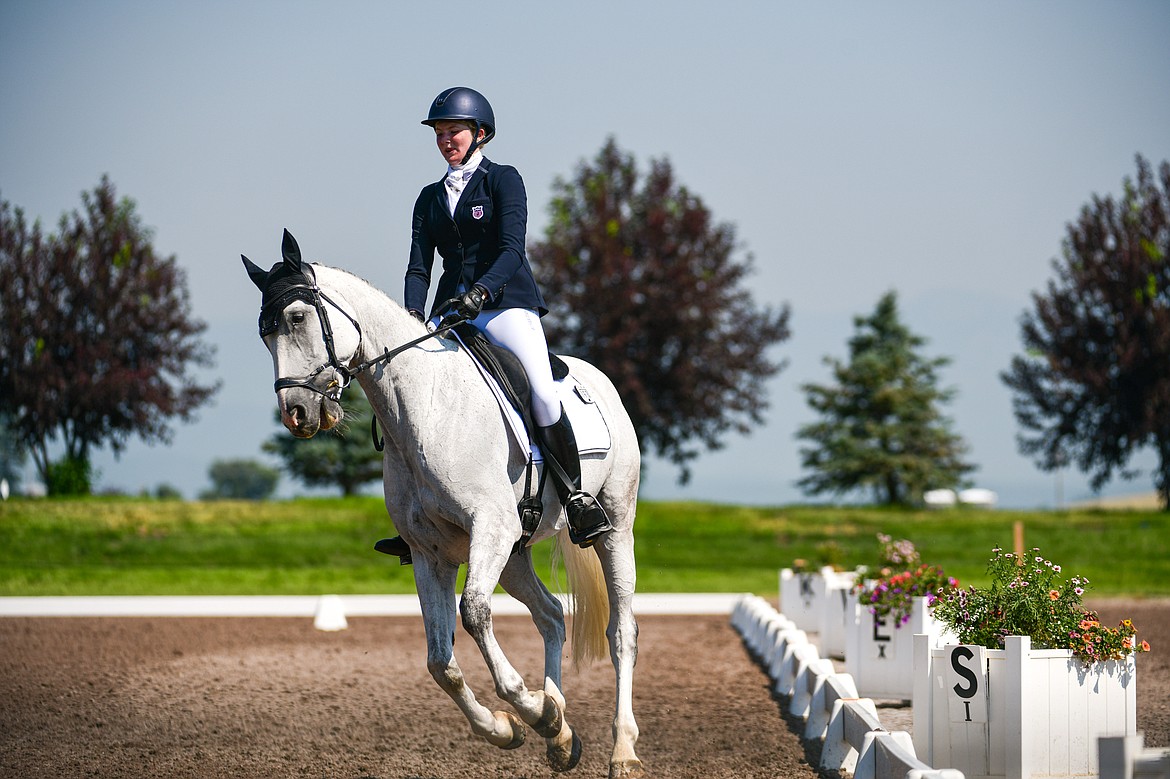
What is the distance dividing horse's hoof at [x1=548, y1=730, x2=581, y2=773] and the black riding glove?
2016 mm

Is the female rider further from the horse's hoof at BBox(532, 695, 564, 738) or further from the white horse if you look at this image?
the horse's hoof at BBox(532, 695, 564, 738)

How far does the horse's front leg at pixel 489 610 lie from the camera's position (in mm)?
5129

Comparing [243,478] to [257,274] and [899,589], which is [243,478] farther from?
[257,274]

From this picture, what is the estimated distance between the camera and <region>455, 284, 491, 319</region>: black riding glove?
17.8ft

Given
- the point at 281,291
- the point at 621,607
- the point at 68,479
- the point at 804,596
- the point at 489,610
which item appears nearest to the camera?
the point at 281,291

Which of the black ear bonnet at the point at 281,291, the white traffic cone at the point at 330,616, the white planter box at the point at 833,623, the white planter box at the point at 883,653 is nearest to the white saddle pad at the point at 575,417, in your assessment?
the black ear bonnet at the point at 281,291

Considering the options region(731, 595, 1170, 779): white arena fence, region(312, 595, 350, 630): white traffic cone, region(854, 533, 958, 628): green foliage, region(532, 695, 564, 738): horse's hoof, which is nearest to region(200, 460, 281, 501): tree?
region(312, 595, 350, 630): white traffic cone

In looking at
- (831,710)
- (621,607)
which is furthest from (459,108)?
(831,710)

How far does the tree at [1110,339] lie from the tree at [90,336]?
25.1 m

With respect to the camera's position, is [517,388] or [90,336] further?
[90,336]

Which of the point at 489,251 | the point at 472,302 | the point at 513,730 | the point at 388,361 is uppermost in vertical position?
the point at 489,251

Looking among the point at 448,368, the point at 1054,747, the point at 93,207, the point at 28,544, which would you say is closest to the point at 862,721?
the point at 1054,747

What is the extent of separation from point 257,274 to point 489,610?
1739 mm

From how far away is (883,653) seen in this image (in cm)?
862
